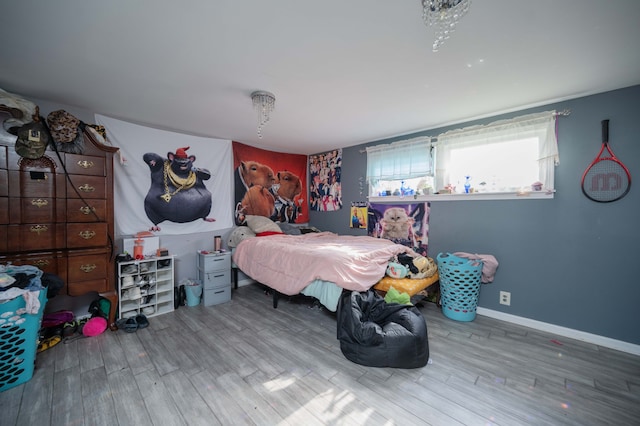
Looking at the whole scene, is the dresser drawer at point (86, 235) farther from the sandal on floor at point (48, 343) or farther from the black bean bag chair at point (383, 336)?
the black bean bag chair at point (383, 336)

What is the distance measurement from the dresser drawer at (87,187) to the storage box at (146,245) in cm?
67

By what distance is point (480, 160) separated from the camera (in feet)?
9.64

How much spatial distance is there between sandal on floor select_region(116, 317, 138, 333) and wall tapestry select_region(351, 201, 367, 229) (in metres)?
3.04

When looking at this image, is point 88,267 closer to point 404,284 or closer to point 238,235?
point 238,235

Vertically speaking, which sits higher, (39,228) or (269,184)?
(269,184)

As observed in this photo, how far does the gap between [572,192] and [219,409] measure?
345 cm

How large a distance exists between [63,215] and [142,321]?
1229 mm

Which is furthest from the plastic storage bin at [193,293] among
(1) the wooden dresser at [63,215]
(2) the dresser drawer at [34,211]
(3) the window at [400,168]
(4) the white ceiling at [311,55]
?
(3) the window at [400,168]

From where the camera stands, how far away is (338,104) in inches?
99.2

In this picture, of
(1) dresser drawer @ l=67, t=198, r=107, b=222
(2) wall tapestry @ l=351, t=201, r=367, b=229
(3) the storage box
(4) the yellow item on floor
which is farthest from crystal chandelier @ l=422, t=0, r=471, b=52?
(3) the storage box

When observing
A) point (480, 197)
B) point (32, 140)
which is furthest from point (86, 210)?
point (480, 197)

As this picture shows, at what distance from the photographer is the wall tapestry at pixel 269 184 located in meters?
3.88

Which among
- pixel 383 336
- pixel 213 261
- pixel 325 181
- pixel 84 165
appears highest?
pixel 325 181

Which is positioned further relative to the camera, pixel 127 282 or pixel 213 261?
pixel 213 261
